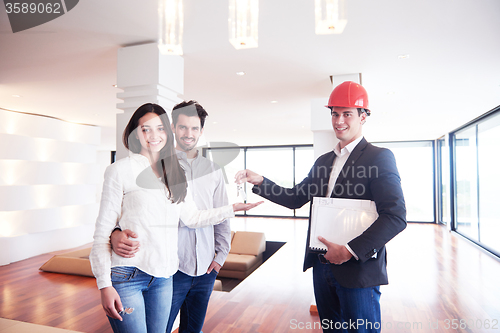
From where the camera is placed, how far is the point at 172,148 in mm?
1521

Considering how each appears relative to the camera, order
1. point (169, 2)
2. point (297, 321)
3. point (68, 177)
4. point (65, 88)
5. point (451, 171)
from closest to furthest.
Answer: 1. point (169, 2)
2. point (297, 321)
3. point (65, 88)
4. point (68, 177)
5. point (451, 171)

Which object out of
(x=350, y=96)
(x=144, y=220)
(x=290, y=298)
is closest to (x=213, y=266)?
(x=144, y=220)

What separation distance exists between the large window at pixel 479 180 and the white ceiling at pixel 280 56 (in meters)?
0.69

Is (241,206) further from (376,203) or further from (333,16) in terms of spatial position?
(333,16)

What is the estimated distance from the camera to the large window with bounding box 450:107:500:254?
554 cm

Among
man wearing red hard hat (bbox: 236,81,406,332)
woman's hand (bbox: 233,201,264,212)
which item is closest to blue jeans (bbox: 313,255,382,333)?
man wearing red hard hat (bbox: 236,81,406,332)

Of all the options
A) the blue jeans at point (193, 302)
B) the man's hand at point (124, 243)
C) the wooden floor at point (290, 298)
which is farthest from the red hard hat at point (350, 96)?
the wooden floor at point (290, 298)

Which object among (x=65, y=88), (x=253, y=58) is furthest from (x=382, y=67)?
(x=65, y=88)

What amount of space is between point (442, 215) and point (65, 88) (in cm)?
1051

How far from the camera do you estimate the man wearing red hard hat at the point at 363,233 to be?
4.10ft

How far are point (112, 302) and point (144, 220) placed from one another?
0.33 meters

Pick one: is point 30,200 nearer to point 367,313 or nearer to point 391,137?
point 367,313

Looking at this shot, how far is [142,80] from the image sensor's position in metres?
2.76

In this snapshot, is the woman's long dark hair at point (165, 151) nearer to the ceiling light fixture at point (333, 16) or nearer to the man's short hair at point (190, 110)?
the man's short hair at point (190, 110)
